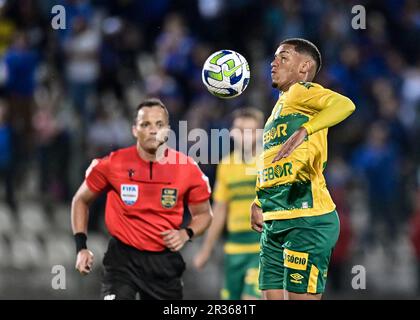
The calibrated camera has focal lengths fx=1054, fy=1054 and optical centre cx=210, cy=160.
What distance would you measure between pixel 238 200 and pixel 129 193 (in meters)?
2.50

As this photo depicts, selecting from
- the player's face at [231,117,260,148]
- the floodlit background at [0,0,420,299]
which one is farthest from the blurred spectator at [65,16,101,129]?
the player's face at [231,117,260,148]

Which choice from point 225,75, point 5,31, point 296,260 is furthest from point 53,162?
point 296,260

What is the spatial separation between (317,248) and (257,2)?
9464mm

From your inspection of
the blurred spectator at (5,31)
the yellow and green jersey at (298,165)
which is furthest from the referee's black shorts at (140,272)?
the blurred spectator at (5,31)

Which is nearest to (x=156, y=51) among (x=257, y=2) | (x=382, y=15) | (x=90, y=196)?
(x=257, y=2)

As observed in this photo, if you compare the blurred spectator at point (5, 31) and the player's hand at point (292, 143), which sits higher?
the blurred spectator at point (5, 31)

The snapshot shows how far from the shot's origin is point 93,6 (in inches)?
628

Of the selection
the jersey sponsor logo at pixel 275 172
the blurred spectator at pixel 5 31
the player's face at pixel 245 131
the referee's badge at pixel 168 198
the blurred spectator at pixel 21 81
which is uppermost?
the blurred spectator at pixel 5 31

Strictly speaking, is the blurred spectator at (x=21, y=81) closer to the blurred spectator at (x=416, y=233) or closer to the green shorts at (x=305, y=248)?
the blurred spectator at (x=416, y=233)

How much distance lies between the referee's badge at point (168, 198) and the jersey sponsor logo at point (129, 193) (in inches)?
8.5

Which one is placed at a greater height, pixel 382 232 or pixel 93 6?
pixel 93 6

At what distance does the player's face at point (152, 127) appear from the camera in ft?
28.1

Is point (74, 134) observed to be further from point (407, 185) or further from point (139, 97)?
point (407, 185)

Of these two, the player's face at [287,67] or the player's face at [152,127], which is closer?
the player's face at [287,67]
